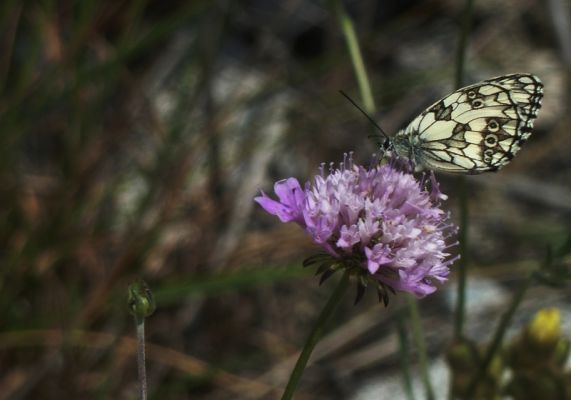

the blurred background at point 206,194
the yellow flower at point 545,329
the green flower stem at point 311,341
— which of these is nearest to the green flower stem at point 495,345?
the yellow flower at point 545,329

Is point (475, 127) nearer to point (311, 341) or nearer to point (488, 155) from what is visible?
point (488, 155)

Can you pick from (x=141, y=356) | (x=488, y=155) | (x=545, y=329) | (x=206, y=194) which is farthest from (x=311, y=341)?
(x=206, y=194)

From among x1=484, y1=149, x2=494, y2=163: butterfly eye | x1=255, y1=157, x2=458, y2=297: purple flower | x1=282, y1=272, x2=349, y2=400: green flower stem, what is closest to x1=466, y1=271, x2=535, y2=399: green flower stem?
x1=484, y1=149, x2=494, y2=163: butterfly eye

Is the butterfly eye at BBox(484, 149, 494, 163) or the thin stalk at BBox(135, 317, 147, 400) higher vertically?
the butterfly eye at BBox(484, 149, 494, 163)

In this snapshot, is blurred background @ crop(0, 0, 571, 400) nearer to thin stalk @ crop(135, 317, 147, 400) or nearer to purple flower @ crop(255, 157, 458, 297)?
purple flower @ crop(255, 157, 458, 297)

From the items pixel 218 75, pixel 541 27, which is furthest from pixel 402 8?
A: pixel 218 75

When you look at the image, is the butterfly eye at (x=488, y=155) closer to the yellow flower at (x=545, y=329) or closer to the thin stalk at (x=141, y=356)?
the yellow flower at (x=545, y=329)
